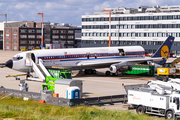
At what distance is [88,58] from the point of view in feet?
184

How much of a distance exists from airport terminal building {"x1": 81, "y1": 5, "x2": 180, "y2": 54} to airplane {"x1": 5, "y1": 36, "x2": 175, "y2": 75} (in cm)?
4697

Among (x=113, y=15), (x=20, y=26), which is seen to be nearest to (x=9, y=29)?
(x=20, y=26)

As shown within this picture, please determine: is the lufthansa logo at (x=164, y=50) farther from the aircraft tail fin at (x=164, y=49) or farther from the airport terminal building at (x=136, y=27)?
the airport terminal building at (x=136, y=27)

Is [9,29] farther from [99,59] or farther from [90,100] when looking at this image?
[90,100]

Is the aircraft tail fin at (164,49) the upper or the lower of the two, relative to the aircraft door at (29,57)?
upper

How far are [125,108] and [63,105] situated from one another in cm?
613

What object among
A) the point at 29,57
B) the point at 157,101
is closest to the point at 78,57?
the point at 29,57

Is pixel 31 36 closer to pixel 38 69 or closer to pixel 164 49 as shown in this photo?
pixel 164 49

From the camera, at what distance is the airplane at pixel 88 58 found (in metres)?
50.0

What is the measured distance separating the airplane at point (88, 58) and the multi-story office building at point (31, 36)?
108392mm

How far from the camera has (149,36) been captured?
112688 mm

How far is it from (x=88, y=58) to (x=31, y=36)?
120 m

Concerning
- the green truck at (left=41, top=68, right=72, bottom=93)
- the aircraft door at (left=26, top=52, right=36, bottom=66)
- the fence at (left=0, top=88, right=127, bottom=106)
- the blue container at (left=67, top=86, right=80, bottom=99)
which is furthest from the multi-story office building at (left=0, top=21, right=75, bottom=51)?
the blue container at (left=67, top=86, right=80, bottom=99)

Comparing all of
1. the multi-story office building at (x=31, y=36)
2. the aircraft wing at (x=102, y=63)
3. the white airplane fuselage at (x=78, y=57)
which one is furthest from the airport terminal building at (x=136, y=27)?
the aircraft wing at (x=102, y=63)
